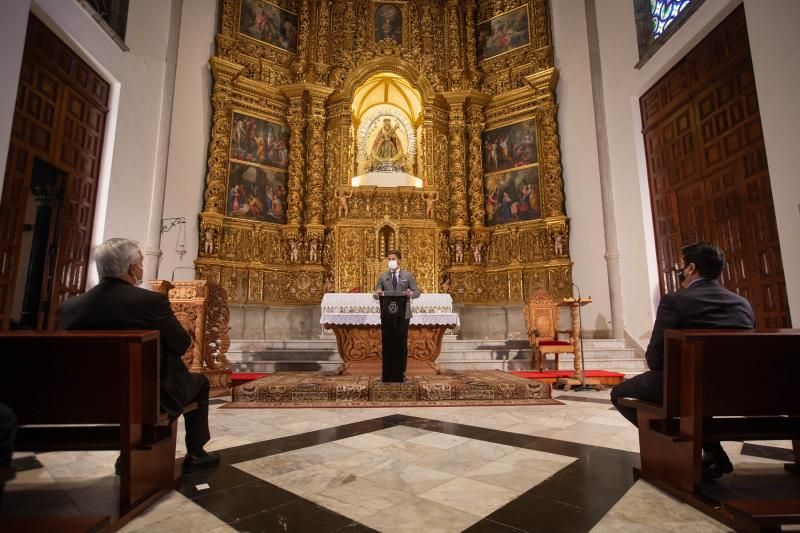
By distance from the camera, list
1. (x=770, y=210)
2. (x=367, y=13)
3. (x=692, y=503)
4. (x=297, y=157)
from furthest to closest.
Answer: (x=367, y=13) < (x=297, y=157) < (x=770, y=210) < (x=692, y=503)

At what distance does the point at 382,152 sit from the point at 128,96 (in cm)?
557

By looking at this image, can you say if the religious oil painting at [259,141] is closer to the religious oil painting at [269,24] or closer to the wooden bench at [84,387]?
the religious oil painting at [269,24]

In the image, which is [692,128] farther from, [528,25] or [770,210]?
[528,25]

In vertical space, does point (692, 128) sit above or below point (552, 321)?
above

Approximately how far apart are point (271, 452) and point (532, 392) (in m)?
3.13

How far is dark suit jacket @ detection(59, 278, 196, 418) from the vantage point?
215 centimetres

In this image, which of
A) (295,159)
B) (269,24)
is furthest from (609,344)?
(269,24)

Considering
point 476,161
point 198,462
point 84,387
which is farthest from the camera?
point 476,161

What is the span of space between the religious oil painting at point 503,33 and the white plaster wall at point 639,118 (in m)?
2.19

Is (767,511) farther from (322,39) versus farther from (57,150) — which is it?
(322,39)

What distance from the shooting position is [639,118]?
835 centimetres

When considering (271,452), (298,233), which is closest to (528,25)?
(298,233)

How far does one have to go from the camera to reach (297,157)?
10766mm

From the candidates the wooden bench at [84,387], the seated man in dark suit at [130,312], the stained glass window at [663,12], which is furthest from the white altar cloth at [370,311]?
the stained glass window at [663,12]
